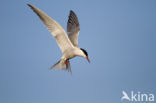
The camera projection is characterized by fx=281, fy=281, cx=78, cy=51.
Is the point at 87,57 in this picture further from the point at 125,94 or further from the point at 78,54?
the point at 125,94

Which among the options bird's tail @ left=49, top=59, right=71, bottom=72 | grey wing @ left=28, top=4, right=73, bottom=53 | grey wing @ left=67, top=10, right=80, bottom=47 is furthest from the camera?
grey wing @ left=67, top=10, right=80, bottom=47

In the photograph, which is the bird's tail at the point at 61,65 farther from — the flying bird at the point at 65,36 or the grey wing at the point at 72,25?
the grey wing at the point at 72,25

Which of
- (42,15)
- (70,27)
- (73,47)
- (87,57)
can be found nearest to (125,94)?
(87,57)

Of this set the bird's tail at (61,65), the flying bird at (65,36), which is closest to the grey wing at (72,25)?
the flying bird at (65,36)

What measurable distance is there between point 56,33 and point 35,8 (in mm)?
1031

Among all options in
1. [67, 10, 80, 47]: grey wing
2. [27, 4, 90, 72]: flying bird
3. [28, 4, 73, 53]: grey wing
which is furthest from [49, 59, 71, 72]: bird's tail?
[67, 10, 80, 47]: grey wing

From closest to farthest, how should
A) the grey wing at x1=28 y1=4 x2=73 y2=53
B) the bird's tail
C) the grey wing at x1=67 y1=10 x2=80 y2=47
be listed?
the grey wing at x1=28 y1=4 x2=73 y2=53, the bird's tail, the grey wing at x1=67 y1=10 x2=80 y2=47

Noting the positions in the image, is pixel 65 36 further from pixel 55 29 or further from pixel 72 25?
pixel 72 25

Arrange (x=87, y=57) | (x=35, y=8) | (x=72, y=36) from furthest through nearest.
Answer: (x=72, y=36) < (x=87, y=57) < (x=35, y=8)

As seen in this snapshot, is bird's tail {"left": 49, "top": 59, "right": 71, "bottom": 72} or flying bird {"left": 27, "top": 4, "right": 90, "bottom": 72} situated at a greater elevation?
flying bird {"left": 27, "top": 4, "right": 90, "bottom": 72}

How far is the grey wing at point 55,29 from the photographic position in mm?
6982

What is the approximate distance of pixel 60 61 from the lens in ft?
26.8

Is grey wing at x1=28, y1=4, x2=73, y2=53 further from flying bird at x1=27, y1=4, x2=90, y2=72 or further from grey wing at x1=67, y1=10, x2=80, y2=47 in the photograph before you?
grey wing at x1=67, y1=10, x2=80, y2=47

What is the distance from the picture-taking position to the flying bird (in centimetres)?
718
